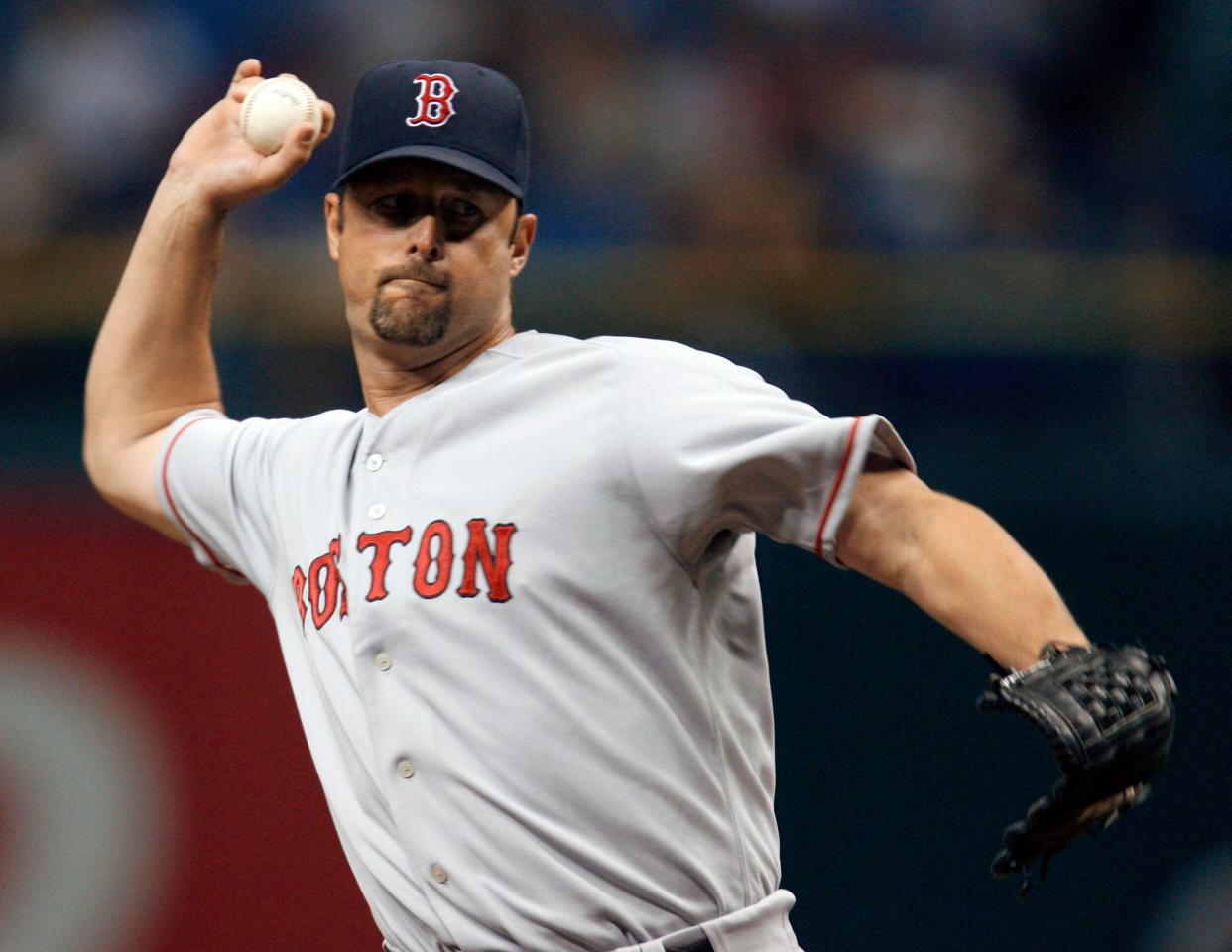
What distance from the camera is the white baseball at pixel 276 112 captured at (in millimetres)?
2875

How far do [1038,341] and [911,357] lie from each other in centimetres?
39

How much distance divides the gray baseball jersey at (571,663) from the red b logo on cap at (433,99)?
0.38 meters

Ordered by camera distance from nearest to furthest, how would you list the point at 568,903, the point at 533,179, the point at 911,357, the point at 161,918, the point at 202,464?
the point at 568,903, the point at 202,464, the point at 161,918, the point at 911,357, the point at 533,179

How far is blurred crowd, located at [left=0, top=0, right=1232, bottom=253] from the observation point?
562cm

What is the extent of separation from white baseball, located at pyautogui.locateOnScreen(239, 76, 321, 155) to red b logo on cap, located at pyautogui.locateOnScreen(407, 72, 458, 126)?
326 mm

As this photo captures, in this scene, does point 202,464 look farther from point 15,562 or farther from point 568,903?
point 15,562

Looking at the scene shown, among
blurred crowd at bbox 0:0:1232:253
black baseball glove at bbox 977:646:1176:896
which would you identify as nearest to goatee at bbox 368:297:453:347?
black baseball glove at bbox 977:646:1176:896

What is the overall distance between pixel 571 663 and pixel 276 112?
1131 mm

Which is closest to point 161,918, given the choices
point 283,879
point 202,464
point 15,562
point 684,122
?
point 283,879

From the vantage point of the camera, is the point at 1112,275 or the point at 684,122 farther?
the point at 684,122

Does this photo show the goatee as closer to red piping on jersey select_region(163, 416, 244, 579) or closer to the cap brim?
the cap brim

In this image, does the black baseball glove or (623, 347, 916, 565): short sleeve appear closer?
the black baseball glove

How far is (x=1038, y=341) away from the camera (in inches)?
209

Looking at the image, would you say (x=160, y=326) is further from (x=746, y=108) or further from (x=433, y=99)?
(x=746, y=108)
